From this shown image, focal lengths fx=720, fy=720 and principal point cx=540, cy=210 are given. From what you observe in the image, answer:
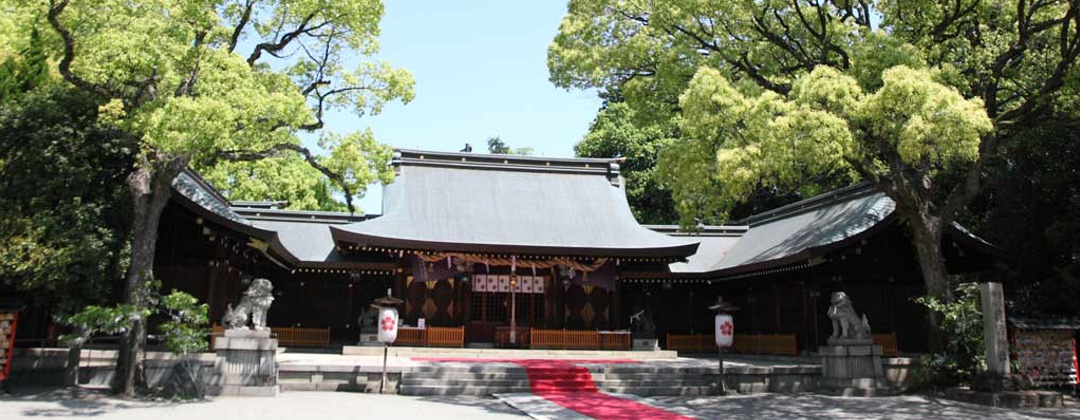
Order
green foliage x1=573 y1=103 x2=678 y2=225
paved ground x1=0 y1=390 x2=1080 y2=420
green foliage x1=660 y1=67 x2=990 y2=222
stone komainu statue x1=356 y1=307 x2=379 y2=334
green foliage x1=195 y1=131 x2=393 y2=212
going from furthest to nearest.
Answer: green foliage x1=573 y1=103 x2=678 y2=225, green foliage x1=195 y1=131 x2=393 y2=212, stone komainu statue x1=356 y1=307 x2=379 y2=334, green foliage x1=660 y1=67 x2=990 y2=222, paved ground x1=0 y1=390 x2=1080 y2=420

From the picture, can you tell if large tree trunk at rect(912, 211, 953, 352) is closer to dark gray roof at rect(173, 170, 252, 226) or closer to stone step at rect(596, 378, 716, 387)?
stone step at rect(596, 378, 716, 387)

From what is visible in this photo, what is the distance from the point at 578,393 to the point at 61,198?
10020 millimetres

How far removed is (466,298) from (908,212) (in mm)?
11597

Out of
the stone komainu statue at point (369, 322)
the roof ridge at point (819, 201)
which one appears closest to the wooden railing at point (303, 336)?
the stone komainu statue at point (369, 322)

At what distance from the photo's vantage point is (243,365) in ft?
41.3

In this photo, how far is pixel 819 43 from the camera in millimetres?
15922

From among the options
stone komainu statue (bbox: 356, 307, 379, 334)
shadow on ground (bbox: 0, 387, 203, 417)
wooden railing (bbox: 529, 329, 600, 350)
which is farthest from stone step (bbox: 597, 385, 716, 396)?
stone komainu statue (bbox: 356, 307, 379, 334)

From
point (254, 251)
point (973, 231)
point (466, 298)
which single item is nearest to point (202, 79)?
point (254, 251)

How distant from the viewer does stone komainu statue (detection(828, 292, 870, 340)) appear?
14.5m

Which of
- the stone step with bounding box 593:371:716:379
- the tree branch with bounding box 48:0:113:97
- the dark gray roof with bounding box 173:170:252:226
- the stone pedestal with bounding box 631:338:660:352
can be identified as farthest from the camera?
the stone pedestal with bounding box 631:338:660:352

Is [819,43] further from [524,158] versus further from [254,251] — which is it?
[254,251]

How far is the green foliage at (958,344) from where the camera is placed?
1358 cm

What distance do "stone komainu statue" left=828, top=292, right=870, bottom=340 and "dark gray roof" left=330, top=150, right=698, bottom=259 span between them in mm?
5283

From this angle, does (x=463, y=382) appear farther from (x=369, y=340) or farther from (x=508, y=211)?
(x=508, y=211)
